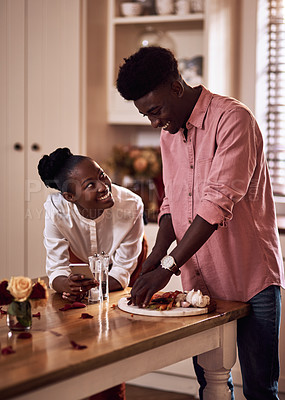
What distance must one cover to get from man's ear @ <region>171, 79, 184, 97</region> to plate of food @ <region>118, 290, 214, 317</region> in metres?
0.57

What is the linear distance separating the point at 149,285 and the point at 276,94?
1923 millimetres

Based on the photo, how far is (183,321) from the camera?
1.62 metres

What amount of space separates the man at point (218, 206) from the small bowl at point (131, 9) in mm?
1670

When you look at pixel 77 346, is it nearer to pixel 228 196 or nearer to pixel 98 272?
pixel 98 272

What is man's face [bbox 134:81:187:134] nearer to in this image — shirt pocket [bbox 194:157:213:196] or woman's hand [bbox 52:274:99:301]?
shirt pocket [bbox 194:157:213:196]

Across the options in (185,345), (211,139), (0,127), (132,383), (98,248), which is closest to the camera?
(185,345)

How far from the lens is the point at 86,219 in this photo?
2.05 m

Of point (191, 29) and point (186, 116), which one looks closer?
point (186, 116)

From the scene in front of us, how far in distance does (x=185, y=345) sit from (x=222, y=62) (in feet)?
6.37

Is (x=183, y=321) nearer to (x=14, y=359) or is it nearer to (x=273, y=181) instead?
(x=14, y=359)

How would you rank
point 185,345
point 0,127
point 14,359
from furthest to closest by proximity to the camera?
point 0,127 < point 185,345 < point 14,359

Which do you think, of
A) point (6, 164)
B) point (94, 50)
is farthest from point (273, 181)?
point (6, 164)

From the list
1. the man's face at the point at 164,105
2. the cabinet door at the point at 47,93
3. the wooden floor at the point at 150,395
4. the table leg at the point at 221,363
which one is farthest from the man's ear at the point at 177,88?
the wooden floor at the point at 150,395

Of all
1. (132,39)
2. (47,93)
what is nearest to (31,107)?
(47,93)
